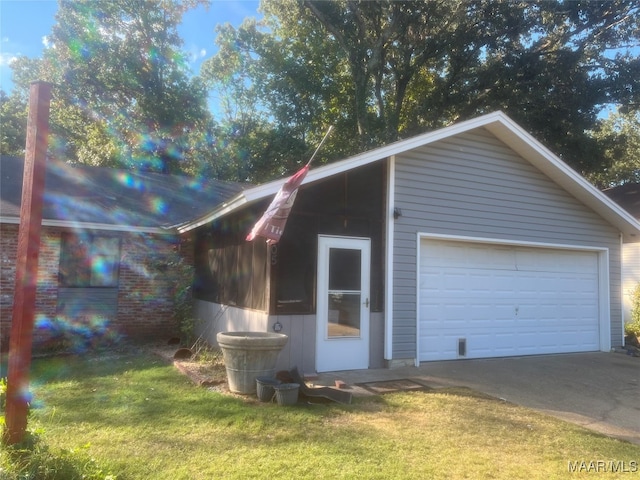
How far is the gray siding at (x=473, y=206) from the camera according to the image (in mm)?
8617

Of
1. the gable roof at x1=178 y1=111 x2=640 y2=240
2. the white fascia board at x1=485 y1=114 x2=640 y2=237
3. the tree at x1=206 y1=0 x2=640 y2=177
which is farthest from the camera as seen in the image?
the tree at x1=206 y1=0 x2=640 y2=177

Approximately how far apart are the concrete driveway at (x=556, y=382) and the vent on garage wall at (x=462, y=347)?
173mm

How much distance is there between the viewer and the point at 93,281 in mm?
10336

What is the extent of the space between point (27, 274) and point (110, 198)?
8.50 m

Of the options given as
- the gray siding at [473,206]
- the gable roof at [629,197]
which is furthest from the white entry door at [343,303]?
the gable roof at [629,197]

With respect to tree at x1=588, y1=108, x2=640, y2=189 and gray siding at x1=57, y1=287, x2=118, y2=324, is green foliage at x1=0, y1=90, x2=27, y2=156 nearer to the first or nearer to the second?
gray siding at x1=57, y1=287, x2=118, y2=324

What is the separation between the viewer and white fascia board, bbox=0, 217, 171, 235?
9334mm

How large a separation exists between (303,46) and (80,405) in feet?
75.6

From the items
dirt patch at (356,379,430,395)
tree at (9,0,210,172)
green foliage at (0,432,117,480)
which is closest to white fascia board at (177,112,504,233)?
dirt patch at (356,379,430,395)

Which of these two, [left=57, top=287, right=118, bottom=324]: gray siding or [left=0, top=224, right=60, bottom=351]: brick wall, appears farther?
[left=57, top=287, right=118, bottom=324]: gray siding

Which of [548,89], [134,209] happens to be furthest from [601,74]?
[134,209]

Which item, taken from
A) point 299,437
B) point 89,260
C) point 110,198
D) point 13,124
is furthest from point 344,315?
point 13,124

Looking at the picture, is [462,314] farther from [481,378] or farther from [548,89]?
[548,89]

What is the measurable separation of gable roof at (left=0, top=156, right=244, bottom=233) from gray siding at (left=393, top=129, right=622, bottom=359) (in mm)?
4952
